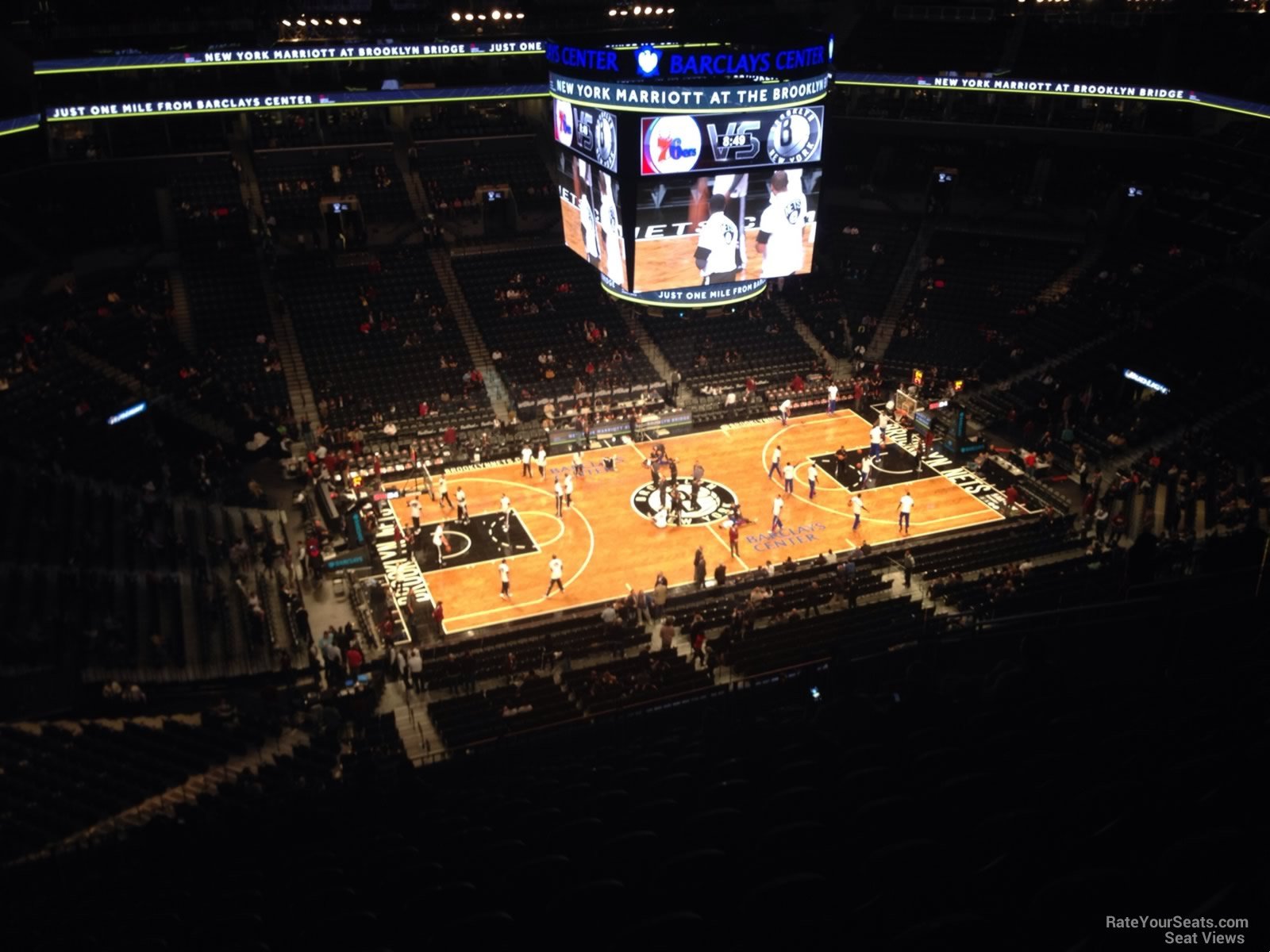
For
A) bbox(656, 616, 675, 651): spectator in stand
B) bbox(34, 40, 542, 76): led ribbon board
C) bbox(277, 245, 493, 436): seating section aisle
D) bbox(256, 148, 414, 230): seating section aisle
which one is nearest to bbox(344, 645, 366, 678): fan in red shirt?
bbox(656, 616, 675, 651): spectator in stand

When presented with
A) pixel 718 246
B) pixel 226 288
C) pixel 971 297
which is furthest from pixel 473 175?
pixel 971 297

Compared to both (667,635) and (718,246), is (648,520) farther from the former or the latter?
(718,246)

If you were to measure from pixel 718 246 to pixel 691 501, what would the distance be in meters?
8.24

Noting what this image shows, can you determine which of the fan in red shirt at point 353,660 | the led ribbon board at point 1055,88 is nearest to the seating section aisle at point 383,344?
the fan in red shirt at point 353,660

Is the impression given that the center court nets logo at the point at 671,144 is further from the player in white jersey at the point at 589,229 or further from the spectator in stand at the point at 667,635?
the spectator in stand at the point at 667,635

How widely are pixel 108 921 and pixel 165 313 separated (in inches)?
1287

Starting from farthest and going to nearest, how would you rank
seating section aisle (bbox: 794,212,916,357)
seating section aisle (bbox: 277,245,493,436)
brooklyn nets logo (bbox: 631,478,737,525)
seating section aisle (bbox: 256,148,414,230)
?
seating section aisle (bbox: 256,148,414,230)
seating section aisle (bbox: 794,212,916,357)
seating section aisle (bbox: 277,245,493,436)
brooklyn nets logo (bbox: 631,478,737,525)

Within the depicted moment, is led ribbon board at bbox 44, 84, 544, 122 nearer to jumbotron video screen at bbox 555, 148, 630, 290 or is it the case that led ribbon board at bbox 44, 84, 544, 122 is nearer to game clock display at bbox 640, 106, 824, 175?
jumbotron video screen at bbox 555, 148, 630, 290

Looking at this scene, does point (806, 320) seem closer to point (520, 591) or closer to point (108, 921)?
point (520, 591)

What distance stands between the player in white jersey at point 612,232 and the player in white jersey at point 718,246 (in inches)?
92.3

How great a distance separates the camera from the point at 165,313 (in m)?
39.1

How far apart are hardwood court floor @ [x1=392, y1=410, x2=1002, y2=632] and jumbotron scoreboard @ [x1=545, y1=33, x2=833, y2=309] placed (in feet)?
22.0

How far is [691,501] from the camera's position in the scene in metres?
33.5

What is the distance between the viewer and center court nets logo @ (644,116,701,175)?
94.1 feet
